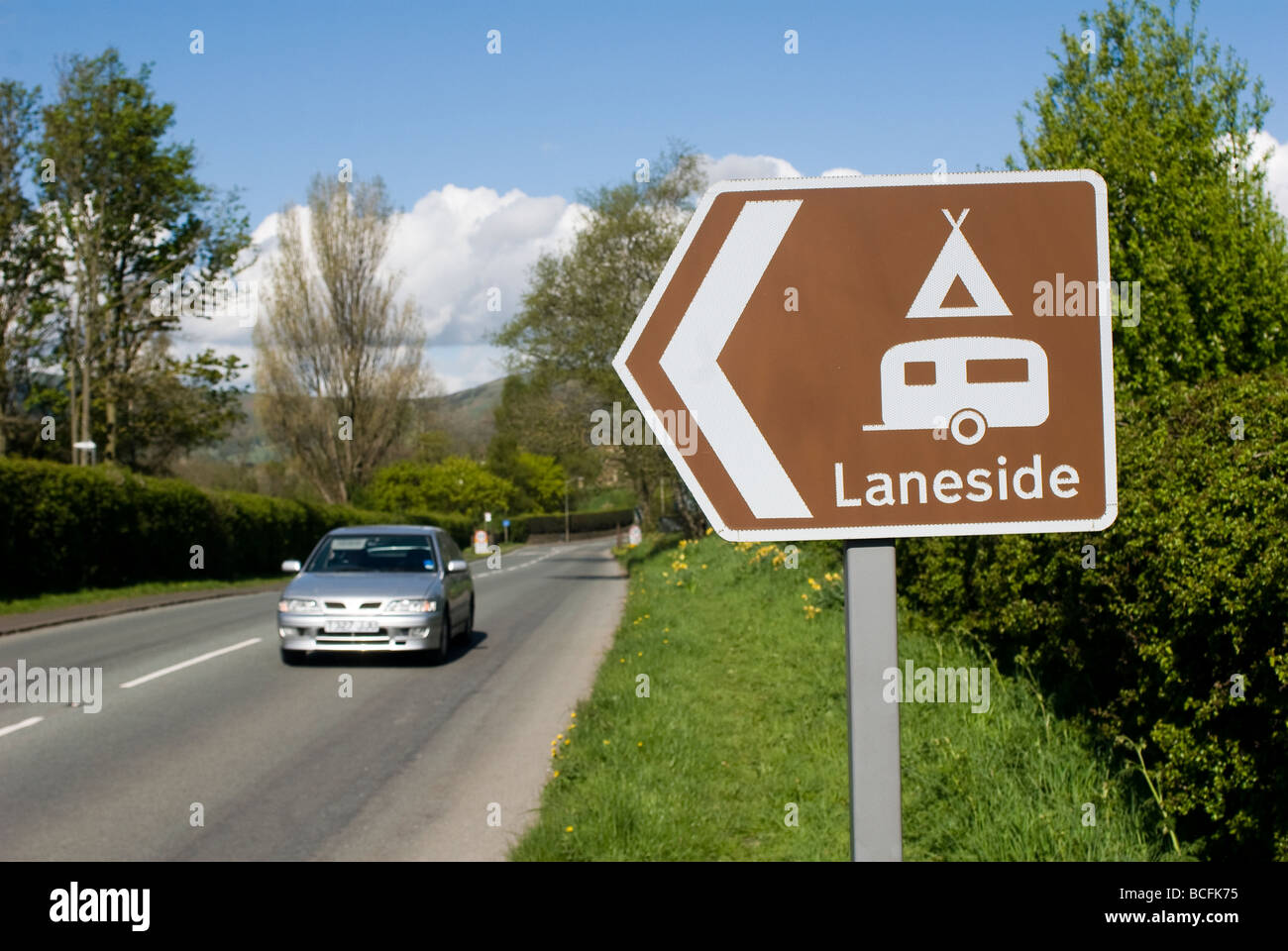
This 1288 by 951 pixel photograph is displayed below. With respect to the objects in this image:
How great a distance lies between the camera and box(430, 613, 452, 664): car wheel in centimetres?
1380

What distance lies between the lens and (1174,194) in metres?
13.2

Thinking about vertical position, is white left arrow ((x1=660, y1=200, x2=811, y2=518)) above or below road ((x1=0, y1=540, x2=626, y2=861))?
above

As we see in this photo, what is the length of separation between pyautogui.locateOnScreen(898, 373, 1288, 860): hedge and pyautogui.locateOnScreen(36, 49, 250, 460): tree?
1318 inches

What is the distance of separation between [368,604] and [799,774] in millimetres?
8100

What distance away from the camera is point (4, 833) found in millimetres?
6273

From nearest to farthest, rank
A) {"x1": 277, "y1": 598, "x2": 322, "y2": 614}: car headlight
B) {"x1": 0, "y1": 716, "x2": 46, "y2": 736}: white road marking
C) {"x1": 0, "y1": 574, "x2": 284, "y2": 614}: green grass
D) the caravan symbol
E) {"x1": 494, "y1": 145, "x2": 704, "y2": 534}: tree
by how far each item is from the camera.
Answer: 1. the caravan symbol
2. {"x1": 0, "y1": 716, "x2": 46, "y2": 736}: white road marking
3. {"x1": 277, "y1": 598, "x2": 322, "y2": 614}: car headlight
4. {"x1": 0, "y1": 574, "x2": 284, "y2": 614}: green grass
5. {"x1": 494, "y1": 145, "x2": 704, "y2": 534}: tree

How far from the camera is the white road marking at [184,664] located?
11883mm

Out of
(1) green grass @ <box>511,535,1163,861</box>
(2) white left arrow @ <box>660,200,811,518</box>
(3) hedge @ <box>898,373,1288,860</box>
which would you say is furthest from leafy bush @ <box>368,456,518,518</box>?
(2) white left arrow @ <box>660,200,811,518</box>

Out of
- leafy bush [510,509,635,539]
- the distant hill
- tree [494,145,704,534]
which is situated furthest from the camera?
leafy bush [510,509,635,539]

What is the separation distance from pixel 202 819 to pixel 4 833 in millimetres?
1027

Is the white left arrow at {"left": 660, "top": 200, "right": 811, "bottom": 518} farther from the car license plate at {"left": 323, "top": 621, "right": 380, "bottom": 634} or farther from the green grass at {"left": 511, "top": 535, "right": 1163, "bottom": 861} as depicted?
the car license plate at {"left": 323, "top": 621, "right": 380, "bottom": 634}

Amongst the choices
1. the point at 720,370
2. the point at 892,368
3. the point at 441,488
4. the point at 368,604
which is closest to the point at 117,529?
the point at 368,604
